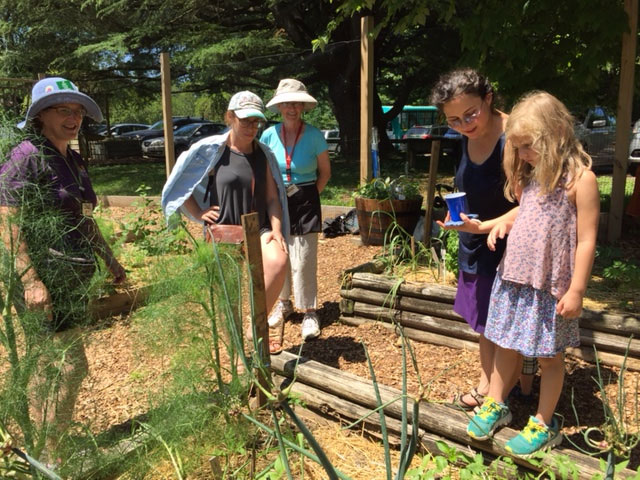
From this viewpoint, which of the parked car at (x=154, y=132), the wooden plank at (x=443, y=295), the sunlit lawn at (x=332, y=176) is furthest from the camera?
the parked car at (x=154, y=132)

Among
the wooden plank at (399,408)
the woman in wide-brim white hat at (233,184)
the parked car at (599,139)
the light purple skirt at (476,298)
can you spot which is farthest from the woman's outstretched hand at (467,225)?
the parked car at (599,139)

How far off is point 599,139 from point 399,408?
32.0 feet

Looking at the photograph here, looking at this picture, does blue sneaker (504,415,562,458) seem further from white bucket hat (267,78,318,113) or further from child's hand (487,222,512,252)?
white bucket hat (267,78,318,113)

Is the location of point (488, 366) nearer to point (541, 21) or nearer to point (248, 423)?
point (248, 423)

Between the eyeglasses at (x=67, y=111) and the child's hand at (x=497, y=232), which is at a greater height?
the eyeglasses at (x=67, y=111)

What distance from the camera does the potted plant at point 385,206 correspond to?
5766 millimetres

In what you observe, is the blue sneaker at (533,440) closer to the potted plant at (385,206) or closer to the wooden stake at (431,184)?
the wooden stake at (431,184)

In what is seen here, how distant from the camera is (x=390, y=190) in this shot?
19.3 ft

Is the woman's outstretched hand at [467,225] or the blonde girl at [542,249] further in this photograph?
the woman's outstretched hand at [467,225]

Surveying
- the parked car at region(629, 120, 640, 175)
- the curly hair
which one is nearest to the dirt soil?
the curly hair

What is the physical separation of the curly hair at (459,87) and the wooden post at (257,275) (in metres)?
0.99

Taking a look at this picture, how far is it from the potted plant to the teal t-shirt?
6.18 feet

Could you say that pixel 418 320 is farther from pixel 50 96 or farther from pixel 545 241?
pixel 50 96

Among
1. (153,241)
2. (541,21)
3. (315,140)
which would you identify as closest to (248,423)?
(315,140)
